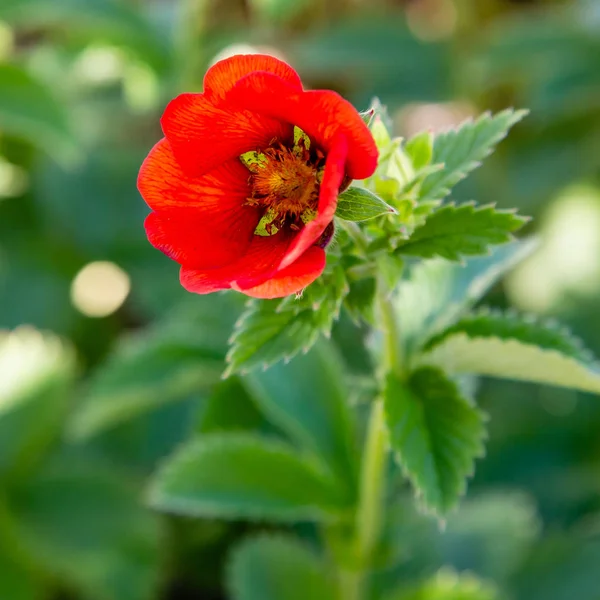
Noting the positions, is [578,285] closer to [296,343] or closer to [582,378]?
[582,378]

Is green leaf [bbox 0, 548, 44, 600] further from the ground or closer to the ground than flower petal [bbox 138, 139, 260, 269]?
closer to the ground

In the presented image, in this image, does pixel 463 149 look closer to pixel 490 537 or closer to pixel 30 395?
pixel 490 537

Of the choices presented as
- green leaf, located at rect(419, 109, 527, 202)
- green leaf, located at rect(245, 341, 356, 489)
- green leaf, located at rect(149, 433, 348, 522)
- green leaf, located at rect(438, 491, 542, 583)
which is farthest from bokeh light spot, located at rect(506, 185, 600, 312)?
green leaf, located at rect(419, 109, 527, 202)

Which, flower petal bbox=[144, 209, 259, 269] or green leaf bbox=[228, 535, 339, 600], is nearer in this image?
flower petal bbox=[144, 209, 259, 269]

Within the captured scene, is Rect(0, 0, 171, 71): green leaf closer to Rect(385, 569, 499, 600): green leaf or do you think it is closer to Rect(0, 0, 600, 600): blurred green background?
Rect(0, 0, 600, 600): blurred green background

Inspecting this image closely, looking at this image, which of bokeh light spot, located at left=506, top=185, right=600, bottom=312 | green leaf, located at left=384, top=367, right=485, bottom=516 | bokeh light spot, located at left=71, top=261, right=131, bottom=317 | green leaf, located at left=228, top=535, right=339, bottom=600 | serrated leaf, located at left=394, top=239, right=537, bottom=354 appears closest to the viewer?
green leaf, located at left=384, top=367, right=485, bottom=516

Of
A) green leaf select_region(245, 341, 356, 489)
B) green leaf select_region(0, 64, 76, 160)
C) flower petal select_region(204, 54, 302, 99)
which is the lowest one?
green leaf select_region(245, 341, 356, 489)
